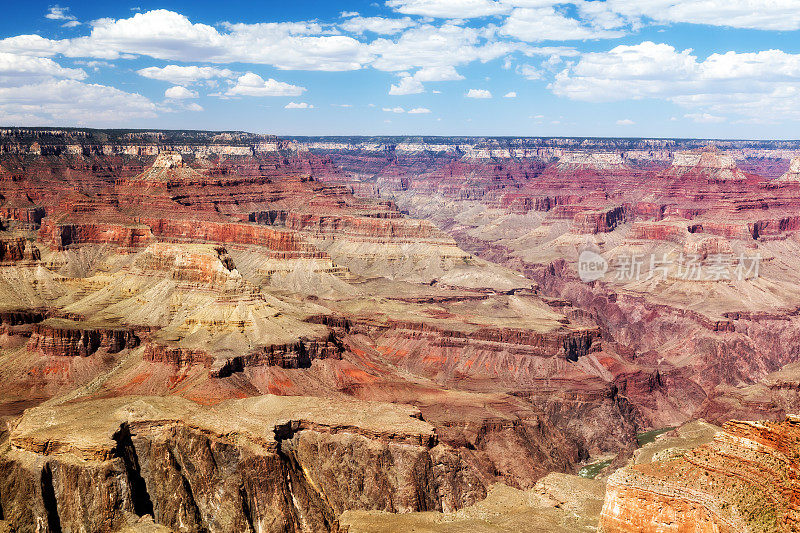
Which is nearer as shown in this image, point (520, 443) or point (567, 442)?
point (520, 443)

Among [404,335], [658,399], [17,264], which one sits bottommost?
[658,399]

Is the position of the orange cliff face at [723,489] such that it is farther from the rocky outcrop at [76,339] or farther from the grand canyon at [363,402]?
the rocky outcrop at [76,339]

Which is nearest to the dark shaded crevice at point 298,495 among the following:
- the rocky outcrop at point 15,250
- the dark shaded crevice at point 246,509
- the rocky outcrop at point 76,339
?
the dark shaded crevice at point 246,509

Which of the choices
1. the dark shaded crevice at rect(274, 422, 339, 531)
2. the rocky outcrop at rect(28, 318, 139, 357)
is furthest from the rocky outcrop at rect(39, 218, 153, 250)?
the dark shaded crevice at rect(274, 422, 339, 531)

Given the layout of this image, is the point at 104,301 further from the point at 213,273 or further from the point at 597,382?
the point at 597,382

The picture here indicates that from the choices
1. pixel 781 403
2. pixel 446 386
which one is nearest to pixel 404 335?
pixel 446 386

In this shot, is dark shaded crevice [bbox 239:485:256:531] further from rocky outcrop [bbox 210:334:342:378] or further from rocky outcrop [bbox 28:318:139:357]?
rocky outcrop [bbox 28:318:139:357]

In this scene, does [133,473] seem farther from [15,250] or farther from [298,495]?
[15,250]
